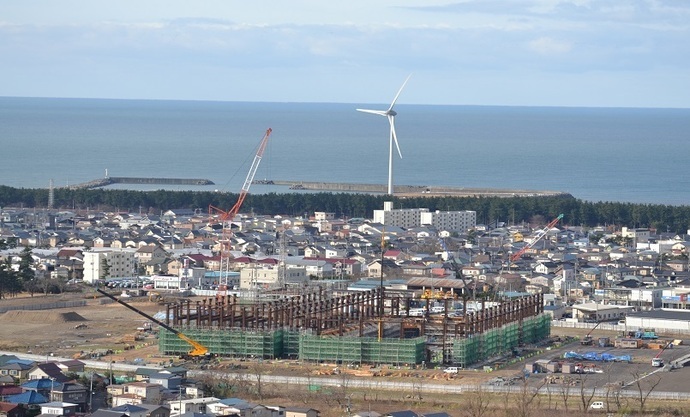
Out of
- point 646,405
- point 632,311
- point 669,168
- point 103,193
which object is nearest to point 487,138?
point 669,168

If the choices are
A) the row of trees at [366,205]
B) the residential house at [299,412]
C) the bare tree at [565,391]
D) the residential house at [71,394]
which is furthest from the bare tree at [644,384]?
the row of trees at [366,205]

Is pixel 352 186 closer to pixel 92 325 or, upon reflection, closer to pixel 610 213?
pixel 610 213

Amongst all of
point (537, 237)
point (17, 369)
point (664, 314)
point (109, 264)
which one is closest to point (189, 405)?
point (17, 369)

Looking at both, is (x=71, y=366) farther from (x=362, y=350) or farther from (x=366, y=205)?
(x=366, y=205)

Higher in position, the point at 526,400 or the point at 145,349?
the point at 145,349

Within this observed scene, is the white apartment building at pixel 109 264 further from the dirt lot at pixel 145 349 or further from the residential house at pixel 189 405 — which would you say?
the residential house at pixel 189 405

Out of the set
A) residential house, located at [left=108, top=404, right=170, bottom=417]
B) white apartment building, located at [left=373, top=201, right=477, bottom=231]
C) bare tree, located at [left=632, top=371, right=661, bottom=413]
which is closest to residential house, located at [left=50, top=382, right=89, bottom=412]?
residential house, located at [left=108, top=404, right=170, bottom=417]
